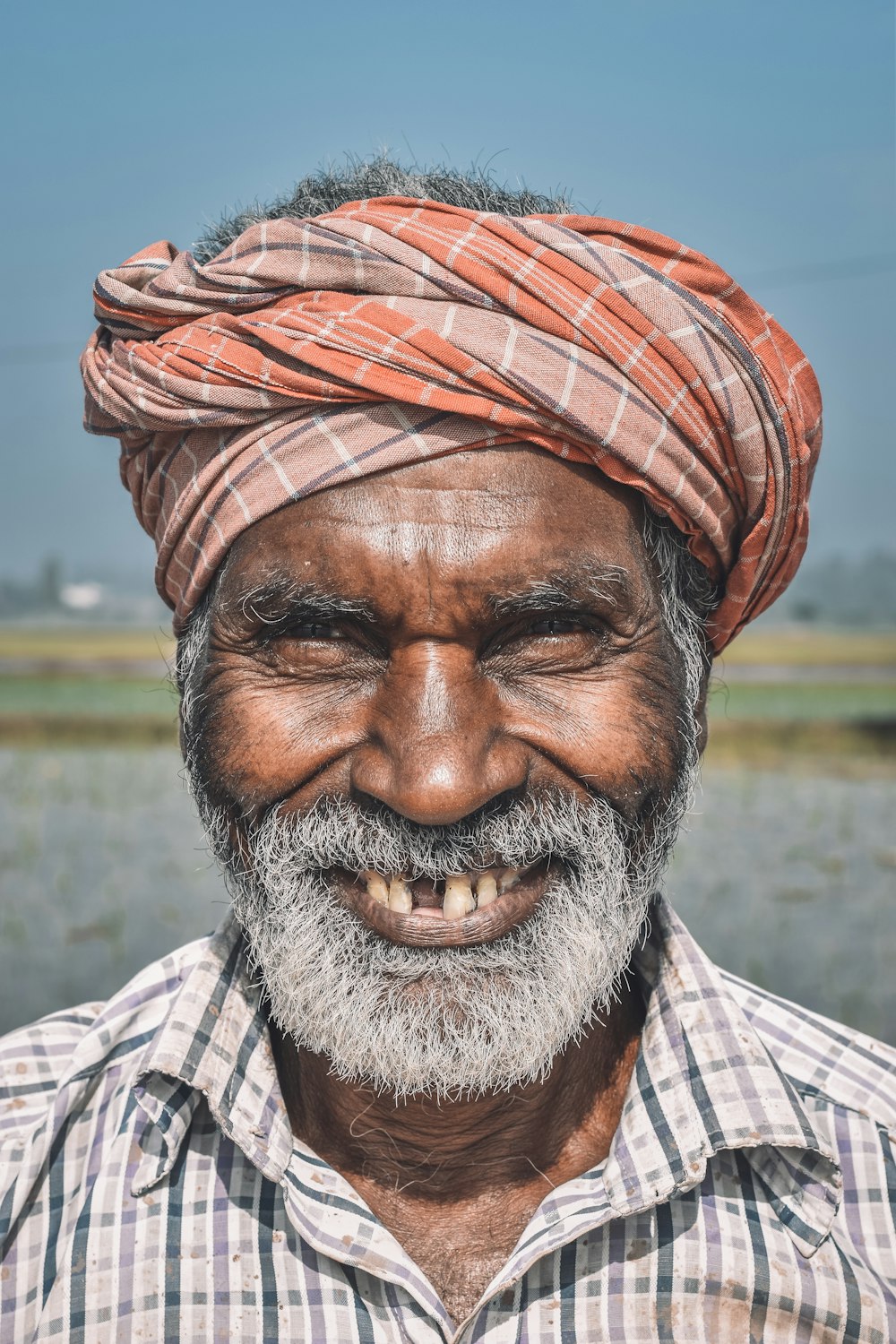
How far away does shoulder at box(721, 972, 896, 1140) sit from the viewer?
212cm

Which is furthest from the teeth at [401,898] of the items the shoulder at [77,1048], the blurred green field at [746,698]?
the blurred green field at [746,698]

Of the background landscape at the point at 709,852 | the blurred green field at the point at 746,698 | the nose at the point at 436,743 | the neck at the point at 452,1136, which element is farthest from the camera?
the blurred green field at the point at 746,698

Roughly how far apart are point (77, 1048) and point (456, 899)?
79 centimetres

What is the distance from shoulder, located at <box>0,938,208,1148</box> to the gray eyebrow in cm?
102

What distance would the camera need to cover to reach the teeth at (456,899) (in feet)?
6.33

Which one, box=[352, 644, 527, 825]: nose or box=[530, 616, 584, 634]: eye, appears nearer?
box=[352, 644, 527, 825]: nose

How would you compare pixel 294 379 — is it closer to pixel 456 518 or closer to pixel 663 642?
pixel 456 518

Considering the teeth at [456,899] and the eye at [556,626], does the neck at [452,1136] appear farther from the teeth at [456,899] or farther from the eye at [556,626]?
the eye at [556,626]

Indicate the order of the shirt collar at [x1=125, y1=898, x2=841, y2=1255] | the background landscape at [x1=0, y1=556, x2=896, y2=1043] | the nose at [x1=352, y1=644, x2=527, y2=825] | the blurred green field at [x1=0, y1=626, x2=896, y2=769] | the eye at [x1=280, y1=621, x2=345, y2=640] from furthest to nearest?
the blurred green field at [x1=0, y1=626, x2=896, y2=769]
the background landscape at [x1=0, y1=556, x2=896, y2=1043]
the eye at [x1=280, y1=621, x2=345, y2=640]
the shirt collar at [x1=125, y1=898, x2=841, y2=1255]
the nose at [x1=352, y1=644, x2=527, y2=825]

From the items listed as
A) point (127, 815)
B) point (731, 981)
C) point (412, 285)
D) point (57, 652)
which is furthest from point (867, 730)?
point (57, 652)

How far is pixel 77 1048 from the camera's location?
2105mm

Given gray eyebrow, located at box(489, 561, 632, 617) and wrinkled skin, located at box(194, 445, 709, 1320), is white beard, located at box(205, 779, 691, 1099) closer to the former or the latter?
wrinkled skin, located at box(194, 445, 709, 1320)

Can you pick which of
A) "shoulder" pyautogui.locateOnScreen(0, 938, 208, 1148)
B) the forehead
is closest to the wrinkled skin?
the forehead

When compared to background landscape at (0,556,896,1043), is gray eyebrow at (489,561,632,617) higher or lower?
higher
